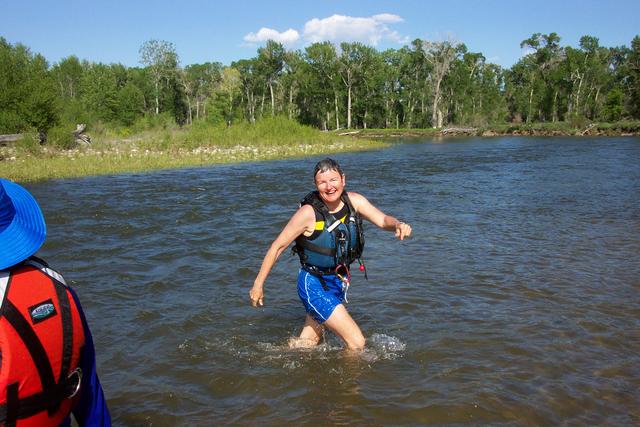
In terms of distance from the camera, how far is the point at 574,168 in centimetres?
2473

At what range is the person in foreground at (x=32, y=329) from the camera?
192cm

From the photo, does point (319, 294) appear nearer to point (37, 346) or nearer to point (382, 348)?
point (382, 348)

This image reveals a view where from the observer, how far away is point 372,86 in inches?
3499

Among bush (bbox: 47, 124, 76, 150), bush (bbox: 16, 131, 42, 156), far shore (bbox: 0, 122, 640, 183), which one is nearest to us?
far shore (bbox: 0, 122, 640, 183)

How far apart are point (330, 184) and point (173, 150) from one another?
2926cm

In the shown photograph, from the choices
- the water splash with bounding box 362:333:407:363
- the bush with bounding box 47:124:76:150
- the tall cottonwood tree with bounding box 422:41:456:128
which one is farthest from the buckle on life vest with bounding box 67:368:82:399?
the tall cottonwood tree with bounding box 422:41:456:128

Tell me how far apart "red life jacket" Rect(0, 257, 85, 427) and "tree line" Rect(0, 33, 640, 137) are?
7172 centimetres

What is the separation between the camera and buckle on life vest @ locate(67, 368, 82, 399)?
2166mm

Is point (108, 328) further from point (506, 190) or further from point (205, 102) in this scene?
point (205, 102)

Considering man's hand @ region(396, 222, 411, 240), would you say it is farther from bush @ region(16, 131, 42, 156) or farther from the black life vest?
bush @ region(16, 131, 42, 156)

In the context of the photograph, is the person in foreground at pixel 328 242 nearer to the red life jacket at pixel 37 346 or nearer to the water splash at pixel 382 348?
the water splash at pixel 382 348

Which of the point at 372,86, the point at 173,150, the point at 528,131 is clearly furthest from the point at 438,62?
the point at 173,150

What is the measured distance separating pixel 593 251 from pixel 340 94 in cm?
8358

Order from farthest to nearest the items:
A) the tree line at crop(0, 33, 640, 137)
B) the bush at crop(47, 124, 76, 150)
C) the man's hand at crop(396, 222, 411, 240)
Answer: the tree line at crop(0, 33, 640, 137)
the bush at crop(47, 124, 76, 150)
the man's hand at crop(396, 222, 411, 240)
